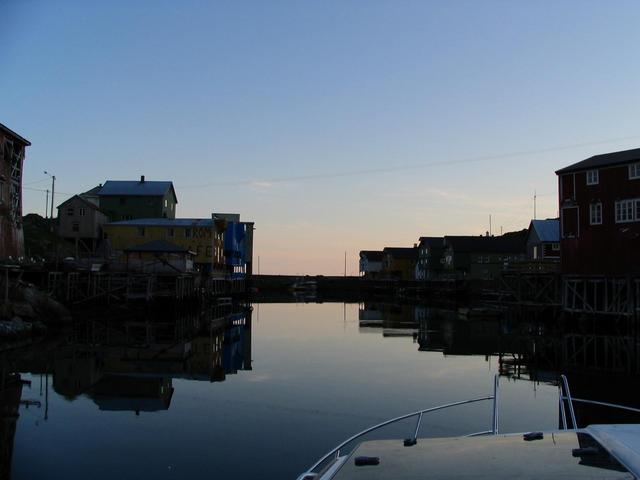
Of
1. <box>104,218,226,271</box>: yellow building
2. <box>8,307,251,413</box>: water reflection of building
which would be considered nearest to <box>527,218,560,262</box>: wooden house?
<box>104,218,226,271</box>: yellow building

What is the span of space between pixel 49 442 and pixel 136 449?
6.39 feet

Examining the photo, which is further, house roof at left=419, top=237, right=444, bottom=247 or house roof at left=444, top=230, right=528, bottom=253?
house roof at left=419, top=237, right=444, bottom=247

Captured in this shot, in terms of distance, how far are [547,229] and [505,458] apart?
61.9 m

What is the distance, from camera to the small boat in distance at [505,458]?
491 cm

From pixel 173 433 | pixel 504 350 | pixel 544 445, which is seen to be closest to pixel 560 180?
pixel 504 350

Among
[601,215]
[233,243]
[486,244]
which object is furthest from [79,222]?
[486,244]

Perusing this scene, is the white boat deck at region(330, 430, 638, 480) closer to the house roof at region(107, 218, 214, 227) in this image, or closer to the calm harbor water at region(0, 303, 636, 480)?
the calm harbor water at region(0, 303, 636, 480)

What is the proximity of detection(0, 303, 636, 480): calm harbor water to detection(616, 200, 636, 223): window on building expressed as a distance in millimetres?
13418

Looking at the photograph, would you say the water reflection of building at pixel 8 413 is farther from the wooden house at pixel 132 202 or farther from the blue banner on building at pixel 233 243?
the blue banner on building at pixel 233 243

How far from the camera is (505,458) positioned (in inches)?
211

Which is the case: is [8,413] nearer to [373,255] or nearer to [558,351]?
[558,351]

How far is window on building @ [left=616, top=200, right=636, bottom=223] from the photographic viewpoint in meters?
36.4

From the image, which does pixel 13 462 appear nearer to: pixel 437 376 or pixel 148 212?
pixel 437 376

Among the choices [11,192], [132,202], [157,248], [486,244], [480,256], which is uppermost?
[132,202]
